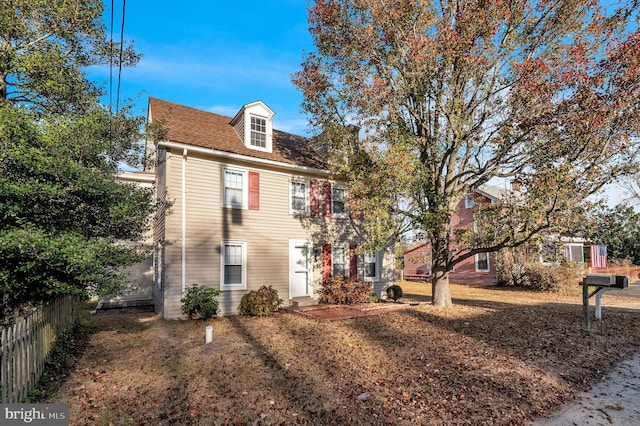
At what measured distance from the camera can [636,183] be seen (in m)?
25.9

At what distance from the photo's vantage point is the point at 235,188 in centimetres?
1270

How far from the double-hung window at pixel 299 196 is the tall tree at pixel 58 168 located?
5967 millimetres

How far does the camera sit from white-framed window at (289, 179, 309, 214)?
557 inches

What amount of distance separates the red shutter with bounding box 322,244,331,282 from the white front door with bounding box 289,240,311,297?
0.70 metres

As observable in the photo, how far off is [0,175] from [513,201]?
13.0m

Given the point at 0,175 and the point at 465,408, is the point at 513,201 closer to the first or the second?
the point at 465,408

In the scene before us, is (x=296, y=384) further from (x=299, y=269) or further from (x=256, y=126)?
(x=256, y=126)

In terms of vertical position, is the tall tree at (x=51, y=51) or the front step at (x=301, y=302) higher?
the tall tree at (x=51, y=51)

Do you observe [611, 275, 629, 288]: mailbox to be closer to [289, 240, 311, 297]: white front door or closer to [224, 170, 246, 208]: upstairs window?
[289, 240, 311, 297]: white front door

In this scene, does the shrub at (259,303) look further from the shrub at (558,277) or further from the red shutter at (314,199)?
the shrub at (558,277)

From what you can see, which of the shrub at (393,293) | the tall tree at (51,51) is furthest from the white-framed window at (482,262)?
the tall tree at (51,51)

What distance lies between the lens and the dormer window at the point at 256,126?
13828 mm

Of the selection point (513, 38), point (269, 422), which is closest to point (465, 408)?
point (269, 422)

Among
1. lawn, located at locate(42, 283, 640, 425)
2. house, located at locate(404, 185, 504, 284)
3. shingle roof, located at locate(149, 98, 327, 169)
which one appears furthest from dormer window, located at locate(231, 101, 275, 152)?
house, located at locate(404, 185, 504, 284)
